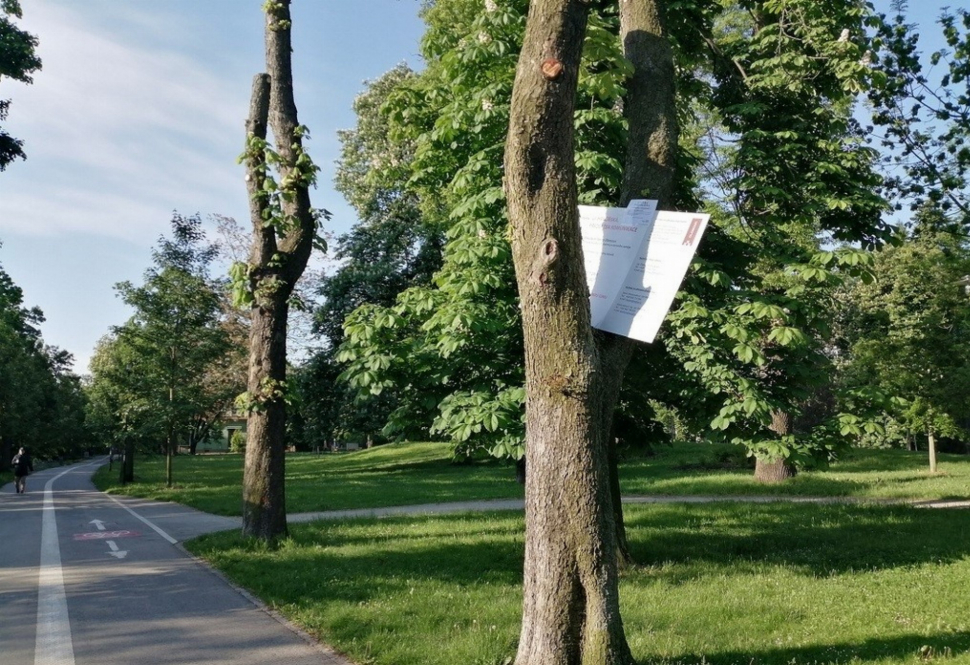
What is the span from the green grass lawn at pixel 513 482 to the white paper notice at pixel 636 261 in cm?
828

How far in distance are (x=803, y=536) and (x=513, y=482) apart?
12.8 metres

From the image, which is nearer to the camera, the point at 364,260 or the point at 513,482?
the point at 513,482

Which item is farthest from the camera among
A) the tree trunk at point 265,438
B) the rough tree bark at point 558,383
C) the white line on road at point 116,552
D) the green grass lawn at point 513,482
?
the green grass lawn at point 513,482

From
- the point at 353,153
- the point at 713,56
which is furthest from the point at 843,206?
the point at 353,153

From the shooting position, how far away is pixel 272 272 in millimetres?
11570

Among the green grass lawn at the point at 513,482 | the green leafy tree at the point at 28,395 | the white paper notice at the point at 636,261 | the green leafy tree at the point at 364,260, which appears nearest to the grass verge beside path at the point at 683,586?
the green grass lawn at the point at 513,482

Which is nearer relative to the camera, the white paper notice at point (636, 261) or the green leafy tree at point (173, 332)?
the white paper notice at point (636, 261)

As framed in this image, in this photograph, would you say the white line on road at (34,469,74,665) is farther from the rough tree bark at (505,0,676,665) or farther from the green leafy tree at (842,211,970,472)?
the green leafy tree at (842,211,970,472)

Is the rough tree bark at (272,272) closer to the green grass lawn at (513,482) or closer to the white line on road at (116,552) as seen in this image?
the white line on road at (116,552)

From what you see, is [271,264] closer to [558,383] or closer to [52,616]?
[52,616]

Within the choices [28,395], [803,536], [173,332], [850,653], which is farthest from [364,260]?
[28,395]

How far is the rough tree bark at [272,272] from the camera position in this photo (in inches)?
446

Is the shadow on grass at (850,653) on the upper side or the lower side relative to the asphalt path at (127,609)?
upper

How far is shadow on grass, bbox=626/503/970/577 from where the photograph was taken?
10.0 metres
